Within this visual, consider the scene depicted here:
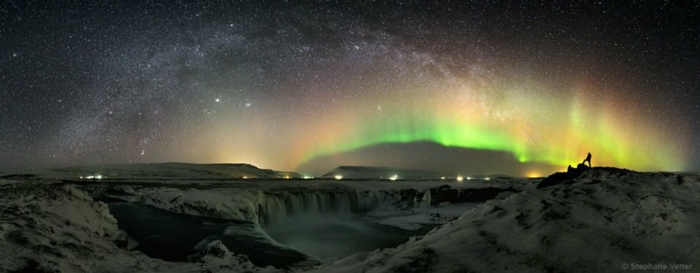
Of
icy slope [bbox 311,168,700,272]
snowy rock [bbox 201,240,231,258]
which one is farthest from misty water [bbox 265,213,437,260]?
icy slope [bbox 311,168,700,272]

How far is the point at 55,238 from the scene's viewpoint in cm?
639

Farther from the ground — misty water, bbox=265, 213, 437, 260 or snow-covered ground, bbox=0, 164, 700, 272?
snow-covered ground, bbox=0, 164, 700, 272

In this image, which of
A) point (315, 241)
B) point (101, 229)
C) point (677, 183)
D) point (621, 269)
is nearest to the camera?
point (621, 269)

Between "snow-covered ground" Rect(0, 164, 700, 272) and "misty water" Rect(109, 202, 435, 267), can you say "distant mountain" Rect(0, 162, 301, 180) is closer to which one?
"misty water" Rect(109, 202, 435, 267)

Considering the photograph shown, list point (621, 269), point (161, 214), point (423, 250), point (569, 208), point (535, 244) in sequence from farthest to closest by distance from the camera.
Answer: point (161, 214) < point (569, 208) < point (423, 250) < point (535, 244) < point (621, 269)

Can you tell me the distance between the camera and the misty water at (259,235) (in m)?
10.7

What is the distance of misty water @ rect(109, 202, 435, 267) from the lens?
35.0ft

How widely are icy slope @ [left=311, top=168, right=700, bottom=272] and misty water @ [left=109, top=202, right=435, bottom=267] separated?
5.36 m

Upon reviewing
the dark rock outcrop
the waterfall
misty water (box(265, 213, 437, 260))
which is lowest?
misty water (box(265, 213, 437, 260))

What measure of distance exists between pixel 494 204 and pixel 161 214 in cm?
1668

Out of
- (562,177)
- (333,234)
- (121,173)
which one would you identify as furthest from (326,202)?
(121,173)

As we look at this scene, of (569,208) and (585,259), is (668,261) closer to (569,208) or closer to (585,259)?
(585,259)

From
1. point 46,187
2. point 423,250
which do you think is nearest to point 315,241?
point 46,187

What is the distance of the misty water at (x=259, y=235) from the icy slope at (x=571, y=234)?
211 inches
